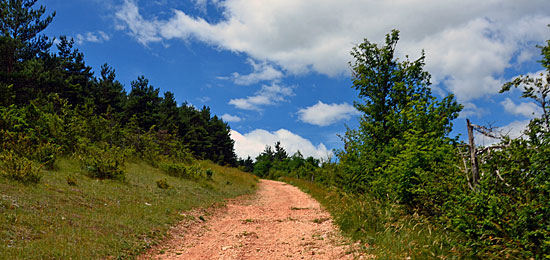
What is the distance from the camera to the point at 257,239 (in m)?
9.05

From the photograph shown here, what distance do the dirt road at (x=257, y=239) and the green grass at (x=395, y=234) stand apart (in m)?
0.52

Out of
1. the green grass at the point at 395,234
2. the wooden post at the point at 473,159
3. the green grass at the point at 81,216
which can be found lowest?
the green grass at the point at 81,216

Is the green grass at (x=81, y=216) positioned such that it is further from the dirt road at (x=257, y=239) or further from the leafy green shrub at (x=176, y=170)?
the leafy green shrub at (x=176, y=170)

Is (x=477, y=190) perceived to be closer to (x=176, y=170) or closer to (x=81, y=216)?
(x=81, y=216)

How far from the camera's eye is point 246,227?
10.8m

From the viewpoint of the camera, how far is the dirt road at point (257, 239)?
24.7 ft

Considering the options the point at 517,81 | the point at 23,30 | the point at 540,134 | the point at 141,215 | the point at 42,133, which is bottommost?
the point at 141,215

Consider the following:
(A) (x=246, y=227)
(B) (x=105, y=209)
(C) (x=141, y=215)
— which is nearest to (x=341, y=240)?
(A) (x=246, y=227)

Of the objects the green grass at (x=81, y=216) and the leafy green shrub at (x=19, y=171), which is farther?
the leafy green shrub at (x=19, y=171)

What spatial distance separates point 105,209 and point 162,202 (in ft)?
9.45

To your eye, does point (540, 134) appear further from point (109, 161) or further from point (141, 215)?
point (109, 161)

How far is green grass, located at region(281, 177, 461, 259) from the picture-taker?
566 centimetres

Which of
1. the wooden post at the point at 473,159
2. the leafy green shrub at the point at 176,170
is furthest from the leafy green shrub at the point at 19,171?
the wooden post at the point at 473,159

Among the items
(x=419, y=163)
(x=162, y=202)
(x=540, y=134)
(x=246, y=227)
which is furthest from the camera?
(x=162, y=202)
